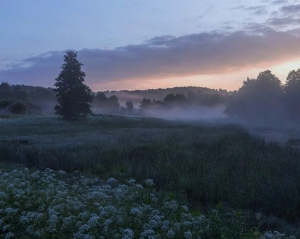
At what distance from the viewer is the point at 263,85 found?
71.7 meters

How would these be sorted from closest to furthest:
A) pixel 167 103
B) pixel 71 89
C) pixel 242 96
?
pixel 71 89, pixel 242 96, pixel 167 103

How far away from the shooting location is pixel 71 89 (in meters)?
50.2

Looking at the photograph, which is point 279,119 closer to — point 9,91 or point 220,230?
point 220,230

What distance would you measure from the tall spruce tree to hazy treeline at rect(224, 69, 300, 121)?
31469 mm

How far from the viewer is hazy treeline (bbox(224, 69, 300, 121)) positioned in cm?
6488

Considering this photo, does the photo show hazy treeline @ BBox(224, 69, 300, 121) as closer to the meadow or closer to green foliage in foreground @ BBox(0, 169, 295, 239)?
the meadow

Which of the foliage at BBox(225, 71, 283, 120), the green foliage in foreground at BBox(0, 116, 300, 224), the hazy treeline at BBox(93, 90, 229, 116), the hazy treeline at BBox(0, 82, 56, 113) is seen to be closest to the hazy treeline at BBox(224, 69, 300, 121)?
the foliage at BBox(225, 71, 283, 120)

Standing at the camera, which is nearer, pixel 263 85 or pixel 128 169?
pixel 128 169

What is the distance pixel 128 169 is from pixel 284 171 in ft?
15.5

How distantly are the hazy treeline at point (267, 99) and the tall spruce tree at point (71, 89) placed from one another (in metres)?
31.5

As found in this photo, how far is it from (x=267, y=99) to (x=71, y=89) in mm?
34668

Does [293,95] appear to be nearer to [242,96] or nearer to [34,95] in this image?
[242,96]

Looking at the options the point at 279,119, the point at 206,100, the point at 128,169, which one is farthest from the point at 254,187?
the point at 206,100

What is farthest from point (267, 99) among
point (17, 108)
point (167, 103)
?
point (167, 103)
